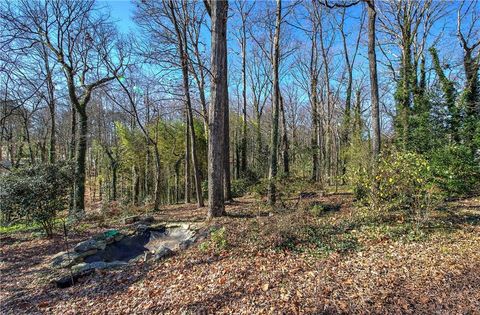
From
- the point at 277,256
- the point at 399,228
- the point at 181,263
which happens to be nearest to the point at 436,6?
the point at 399,228

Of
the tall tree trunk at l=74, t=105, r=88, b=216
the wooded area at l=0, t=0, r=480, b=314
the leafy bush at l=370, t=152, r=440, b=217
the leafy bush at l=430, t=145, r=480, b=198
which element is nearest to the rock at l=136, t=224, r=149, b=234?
the wooded area at l=0, t=0, r=480, b=314

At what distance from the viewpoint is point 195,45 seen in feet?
31.8

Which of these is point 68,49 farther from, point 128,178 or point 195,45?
point 128,178

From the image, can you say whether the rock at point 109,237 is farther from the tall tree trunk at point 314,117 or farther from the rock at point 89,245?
the tall tree trunk at point 314,117

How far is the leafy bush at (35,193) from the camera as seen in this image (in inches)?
240

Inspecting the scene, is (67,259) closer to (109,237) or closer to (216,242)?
(109,237)

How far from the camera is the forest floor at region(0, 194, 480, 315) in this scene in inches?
121

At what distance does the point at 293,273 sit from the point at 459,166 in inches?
296

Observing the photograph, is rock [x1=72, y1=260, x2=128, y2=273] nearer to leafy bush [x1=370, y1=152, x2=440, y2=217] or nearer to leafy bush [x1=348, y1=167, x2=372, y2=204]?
leafy bush [x1=348, y1=167, x2=372, y2=204]

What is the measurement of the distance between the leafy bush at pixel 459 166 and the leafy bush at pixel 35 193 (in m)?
10.8

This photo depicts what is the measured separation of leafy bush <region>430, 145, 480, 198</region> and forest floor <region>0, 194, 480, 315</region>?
7.07 feet

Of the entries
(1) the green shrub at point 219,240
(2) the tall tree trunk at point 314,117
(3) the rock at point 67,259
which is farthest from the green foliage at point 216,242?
(2) the tall tree trunk at point 314,117

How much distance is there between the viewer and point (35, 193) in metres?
6.25

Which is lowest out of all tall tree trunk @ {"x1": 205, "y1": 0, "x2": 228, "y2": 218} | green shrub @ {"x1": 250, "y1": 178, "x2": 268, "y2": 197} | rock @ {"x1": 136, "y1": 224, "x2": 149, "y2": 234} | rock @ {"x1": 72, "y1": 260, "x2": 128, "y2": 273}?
rock @ {"x1": 72, "y1": 260, "x2": 128, "y2": 273}
